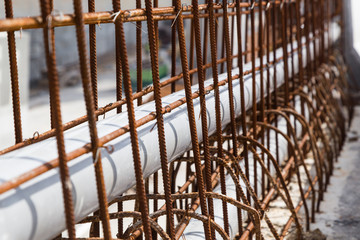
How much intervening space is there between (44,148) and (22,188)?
0.20 metres

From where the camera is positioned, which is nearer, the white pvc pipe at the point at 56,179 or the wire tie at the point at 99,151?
the white pvc pipe at the point at 56,179

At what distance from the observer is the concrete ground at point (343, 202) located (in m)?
3.17

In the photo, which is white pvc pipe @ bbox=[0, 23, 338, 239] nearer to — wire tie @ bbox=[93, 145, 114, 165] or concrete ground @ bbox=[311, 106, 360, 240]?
wire tie @ bbox=[93, 145, 114, 165]

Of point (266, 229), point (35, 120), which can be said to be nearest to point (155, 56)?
point (266, 229)

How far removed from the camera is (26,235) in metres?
1.12

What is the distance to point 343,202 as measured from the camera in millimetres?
3600

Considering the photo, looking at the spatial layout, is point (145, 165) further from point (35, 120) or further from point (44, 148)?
point (35, 120)

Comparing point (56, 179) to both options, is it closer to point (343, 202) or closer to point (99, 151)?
point (99, 151)

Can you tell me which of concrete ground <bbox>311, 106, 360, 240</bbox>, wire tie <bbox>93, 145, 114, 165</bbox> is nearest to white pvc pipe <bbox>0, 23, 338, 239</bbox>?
wire tie <bbox>93, 145, 114, 165</bbox>

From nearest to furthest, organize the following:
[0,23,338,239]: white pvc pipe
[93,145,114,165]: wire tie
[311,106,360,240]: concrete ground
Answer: [0,23,338,239]: white pvc pipe, [93,145,114,165]: wire tie, [311,106,360,240]: concrete ground

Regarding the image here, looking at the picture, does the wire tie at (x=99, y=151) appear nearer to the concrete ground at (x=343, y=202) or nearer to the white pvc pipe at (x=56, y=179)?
the white pvc pipe at (x=56, y=179)

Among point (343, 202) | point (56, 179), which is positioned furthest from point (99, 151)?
point (343, 202)

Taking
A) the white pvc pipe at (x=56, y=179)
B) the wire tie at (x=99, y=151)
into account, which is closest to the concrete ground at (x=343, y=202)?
the white pvc pipe at (x=56, y=179)

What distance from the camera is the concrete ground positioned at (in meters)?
3.17
